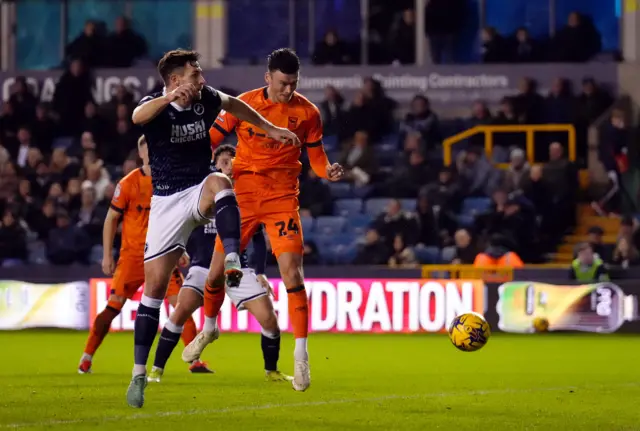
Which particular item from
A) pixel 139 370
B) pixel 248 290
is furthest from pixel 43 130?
pixel 139 370

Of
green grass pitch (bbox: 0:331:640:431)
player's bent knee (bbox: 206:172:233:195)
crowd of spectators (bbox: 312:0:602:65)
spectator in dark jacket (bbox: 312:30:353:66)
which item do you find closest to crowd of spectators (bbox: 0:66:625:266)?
spectator in dark jacket (bbox: 312:30:353:66)

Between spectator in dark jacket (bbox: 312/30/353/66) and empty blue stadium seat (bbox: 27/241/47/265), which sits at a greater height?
spectator in dark jacket (bbox: 312/30/353/66)

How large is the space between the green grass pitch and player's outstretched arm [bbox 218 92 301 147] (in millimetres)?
1671

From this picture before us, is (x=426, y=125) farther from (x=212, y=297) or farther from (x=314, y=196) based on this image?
(x=212, y=297)

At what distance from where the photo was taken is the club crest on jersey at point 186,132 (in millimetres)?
8305

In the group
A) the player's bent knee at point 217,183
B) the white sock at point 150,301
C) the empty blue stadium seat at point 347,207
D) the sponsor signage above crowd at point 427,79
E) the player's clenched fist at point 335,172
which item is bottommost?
the white sock at point 150,301

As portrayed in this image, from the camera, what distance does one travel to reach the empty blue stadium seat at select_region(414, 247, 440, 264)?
63.9 ft

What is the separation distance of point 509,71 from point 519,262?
226 inches

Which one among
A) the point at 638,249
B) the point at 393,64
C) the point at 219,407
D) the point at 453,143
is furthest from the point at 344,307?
the point at 219,407

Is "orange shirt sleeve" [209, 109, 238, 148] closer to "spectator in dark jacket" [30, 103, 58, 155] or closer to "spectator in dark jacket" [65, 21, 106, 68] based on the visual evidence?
"spectator in dark jacket" [30, 103, 58, 155]

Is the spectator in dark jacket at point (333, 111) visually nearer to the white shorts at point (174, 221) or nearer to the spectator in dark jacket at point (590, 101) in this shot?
the spectator in dark jacket at point (590, 101)

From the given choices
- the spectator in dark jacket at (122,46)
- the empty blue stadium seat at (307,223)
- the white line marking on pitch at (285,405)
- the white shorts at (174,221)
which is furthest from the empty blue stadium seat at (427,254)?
the white shorts at (174,221)

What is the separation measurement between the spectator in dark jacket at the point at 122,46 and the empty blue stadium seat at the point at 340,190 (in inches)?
200

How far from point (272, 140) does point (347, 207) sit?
1155 centimetres
